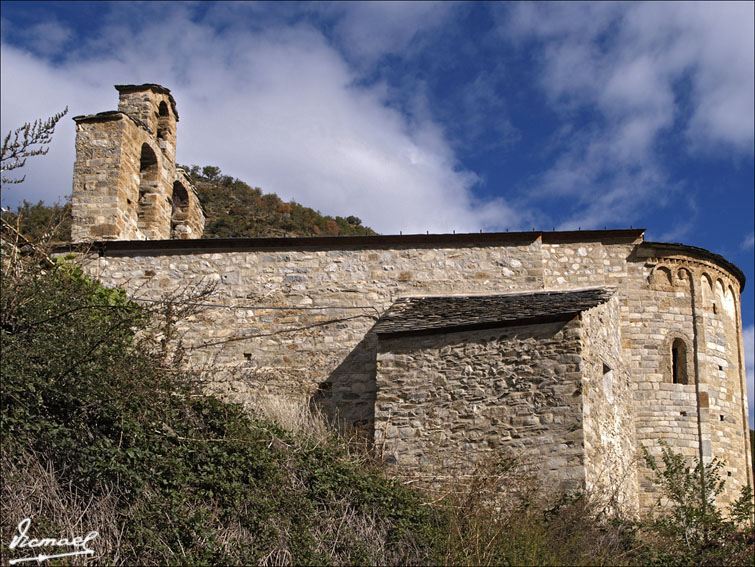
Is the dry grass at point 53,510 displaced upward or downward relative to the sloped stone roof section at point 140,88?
downward

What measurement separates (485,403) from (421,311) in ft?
6.72

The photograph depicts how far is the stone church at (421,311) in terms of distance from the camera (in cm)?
1175

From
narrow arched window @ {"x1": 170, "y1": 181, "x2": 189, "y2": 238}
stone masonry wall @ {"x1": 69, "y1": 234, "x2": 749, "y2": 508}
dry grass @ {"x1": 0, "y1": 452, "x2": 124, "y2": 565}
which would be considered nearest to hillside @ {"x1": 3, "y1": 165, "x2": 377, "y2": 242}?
narrow arched window @ {"x1": 170, "y1": 181, "x2": 189, "y2": 238}

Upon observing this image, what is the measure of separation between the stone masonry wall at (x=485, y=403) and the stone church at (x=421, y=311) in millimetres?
31

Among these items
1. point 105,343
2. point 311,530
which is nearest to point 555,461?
point 311,530

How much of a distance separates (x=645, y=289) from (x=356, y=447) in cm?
584

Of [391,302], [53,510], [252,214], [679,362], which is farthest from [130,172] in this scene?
[252,214]

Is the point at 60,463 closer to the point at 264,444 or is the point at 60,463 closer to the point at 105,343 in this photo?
the point at 105,343

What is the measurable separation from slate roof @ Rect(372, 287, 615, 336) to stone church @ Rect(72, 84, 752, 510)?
41 millimetres

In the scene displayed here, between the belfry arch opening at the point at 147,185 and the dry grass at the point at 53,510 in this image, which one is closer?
the dry grass at the point at 53,510

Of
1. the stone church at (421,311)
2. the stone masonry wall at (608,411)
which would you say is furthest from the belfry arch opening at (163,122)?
the stone masonry wall at (608,411)

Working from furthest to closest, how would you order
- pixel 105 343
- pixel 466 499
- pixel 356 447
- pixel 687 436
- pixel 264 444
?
1. pixel 687 436
2. pixel 356 447
3. pixel 466 499
4. pixel 264 444
5. pixel 105 343

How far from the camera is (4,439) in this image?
8.05 m

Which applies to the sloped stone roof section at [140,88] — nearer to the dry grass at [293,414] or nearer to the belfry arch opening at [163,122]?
the belfry arch opening at [163,122]
